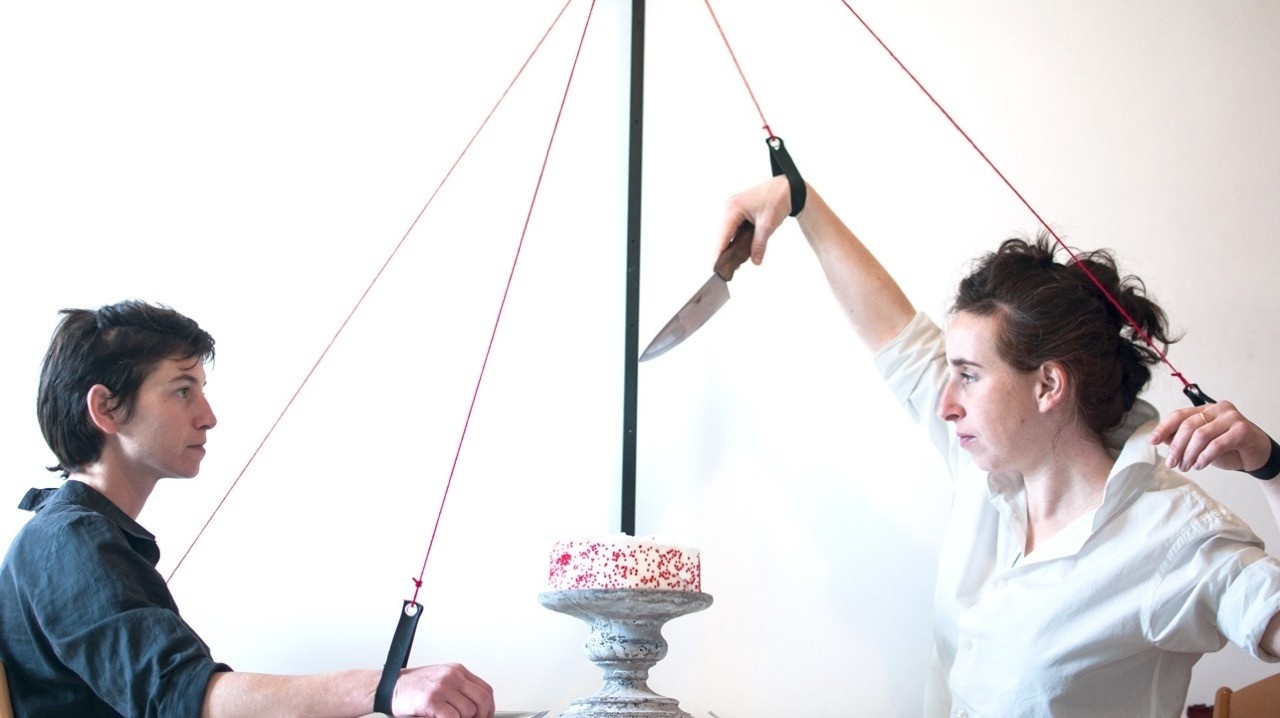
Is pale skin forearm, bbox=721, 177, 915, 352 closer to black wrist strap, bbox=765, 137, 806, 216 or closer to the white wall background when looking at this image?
Result: black wrist strap, bbox=765, 137, 806, 216

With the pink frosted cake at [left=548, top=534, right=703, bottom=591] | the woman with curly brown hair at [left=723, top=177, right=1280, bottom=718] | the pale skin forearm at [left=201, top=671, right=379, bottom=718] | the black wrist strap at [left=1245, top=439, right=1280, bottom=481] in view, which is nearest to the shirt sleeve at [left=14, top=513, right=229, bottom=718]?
the pale skin forearm at [left=201, top=671, right=379, bottom=718]

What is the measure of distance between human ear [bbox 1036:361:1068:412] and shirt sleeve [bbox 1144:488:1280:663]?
180 mm

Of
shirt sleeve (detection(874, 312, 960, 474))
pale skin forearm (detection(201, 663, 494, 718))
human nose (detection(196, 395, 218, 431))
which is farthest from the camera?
shirt sleeve (detection(874, 312, 960, 474))

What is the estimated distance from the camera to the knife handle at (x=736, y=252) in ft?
4.53

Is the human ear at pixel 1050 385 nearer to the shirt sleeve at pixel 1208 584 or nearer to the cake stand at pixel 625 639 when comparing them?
the shirt sleeve at pixel 1208 584

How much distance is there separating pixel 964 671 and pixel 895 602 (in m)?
0.29

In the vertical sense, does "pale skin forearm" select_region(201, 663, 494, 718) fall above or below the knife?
below

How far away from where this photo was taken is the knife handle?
138 centimetres

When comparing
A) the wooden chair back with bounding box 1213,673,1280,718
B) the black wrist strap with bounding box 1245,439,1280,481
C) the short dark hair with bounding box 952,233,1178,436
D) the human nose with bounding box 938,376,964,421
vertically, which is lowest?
the wooden chair back with bounding box 1213,673,1280,718

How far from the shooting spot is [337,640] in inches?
62.7

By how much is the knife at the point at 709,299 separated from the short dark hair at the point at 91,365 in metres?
0.54

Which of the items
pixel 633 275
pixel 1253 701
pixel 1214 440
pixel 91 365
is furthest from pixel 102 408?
pixel 1253 701

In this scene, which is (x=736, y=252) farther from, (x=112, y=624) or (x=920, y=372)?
(x=112, y=624)

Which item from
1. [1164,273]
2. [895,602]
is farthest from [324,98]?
[1164,273]
